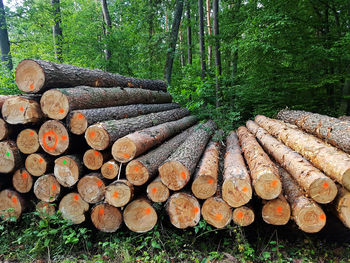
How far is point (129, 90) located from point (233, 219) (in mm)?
3717

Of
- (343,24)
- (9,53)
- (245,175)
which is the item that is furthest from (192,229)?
(9,53)

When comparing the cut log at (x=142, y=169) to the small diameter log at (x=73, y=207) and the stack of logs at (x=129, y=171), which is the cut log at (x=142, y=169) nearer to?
the stack of logs at (x=129, y=171)

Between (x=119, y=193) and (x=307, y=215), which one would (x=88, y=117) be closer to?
(x=119, y=193)

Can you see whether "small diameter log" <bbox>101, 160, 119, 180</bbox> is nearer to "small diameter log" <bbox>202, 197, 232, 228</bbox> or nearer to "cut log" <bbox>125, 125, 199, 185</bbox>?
"cut log" <bbox>125, 125, 199, 185</bbox>

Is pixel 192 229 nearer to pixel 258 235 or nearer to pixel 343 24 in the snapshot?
pixel 258 235

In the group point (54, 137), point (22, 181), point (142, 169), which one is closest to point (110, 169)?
point (142, 169)

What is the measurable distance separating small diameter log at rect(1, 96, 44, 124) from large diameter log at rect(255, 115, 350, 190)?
4.07 metres

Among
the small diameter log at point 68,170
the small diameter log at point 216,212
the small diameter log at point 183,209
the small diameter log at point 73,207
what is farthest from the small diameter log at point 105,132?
the small diameter log at point 216,212

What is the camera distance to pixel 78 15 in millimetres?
14469

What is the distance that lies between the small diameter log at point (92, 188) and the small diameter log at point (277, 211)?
2.20m

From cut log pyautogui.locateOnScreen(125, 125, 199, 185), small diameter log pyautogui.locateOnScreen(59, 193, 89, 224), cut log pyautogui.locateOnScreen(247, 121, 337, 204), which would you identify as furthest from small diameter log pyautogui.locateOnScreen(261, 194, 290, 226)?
small diameter log pyautogui.locateOnScreen(59, 193, 89, 224)

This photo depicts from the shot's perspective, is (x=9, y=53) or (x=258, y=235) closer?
(x=258, y=235)

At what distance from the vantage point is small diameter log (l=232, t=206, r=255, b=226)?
2.54 m

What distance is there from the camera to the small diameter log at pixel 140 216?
2.74 metres
